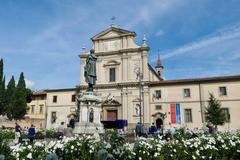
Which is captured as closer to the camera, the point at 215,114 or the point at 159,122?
the point at 215,114

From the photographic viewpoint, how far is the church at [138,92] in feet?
113

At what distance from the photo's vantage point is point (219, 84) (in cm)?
3431

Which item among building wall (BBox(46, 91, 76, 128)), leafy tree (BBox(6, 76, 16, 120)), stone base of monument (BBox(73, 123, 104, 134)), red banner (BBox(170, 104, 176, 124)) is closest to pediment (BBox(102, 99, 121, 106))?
building wall (BBox(46, 91, 76, 128))

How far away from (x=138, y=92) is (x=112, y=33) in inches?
448

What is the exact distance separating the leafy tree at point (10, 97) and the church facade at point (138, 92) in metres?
8.18

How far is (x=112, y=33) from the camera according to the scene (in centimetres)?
4166

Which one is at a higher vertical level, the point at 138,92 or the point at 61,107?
the point at 138,92

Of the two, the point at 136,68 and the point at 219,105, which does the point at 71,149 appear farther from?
the point at 136,68

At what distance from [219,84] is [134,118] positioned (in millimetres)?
13147

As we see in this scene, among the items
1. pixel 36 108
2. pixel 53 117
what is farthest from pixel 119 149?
pixel 36 108

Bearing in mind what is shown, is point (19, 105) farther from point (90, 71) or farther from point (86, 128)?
point (86, 128)

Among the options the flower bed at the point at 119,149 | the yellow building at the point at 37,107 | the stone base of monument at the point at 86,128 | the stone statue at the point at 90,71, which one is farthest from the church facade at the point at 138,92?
the flower bed at the point at 119,149

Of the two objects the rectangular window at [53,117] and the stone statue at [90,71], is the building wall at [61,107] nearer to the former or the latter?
the rectangular window at [53,117]

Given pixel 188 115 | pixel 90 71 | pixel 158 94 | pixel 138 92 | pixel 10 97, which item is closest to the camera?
pixel 90 71
